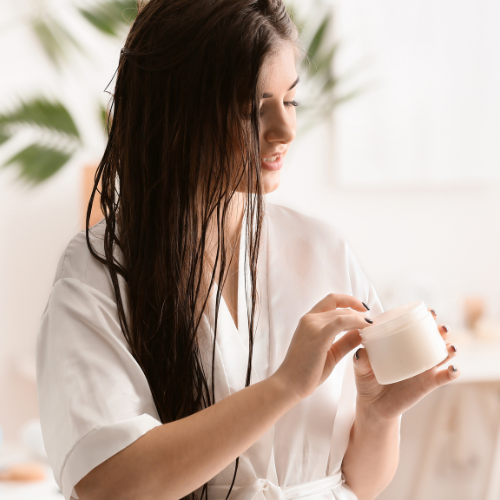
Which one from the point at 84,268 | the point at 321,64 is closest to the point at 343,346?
the point at 84,268

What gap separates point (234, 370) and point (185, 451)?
8.7 inches

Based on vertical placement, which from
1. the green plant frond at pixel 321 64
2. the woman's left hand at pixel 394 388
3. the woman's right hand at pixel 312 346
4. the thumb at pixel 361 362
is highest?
the green plant frond at pixel 321 64

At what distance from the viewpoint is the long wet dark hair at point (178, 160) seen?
2.76 ft

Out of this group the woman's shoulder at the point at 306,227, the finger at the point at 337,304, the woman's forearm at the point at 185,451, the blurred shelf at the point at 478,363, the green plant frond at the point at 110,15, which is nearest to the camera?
the woman's forearm at the point at 185,451

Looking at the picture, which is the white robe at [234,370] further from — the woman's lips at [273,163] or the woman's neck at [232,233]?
the woman's lips at [273,163]

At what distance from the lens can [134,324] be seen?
834 millimetres

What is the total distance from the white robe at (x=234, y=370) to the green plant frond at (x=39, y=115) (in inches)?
49.9

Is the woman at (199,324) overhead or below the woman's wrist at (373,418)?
overhead

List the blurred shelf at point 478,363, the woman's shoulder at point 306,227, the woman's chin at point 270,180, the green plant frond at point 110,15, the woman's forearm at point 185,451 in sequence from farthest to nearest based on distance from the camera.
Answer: the blurred shelf at point 478,363
the green plant frond at point 110,15
the woman's shoulder at point 306,227
the woman's chin at point 270,180
the woman's forearm at point 185,451

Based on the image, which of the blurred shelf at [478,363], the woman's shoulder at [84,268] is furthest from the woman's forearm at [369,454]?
the blurred shelf at [478,363]

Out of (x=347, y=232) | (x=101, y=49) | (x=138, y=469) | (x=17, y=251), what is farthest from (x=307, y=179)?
(x=138, y=469)

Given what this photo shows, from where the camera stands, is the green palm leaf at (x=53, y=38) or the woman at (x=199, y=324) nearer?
the woman at (x=199, y=324)

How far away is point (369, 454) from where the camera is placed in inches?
38.4

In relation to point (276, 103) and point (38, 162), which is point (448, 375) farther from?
point (38, 162)
